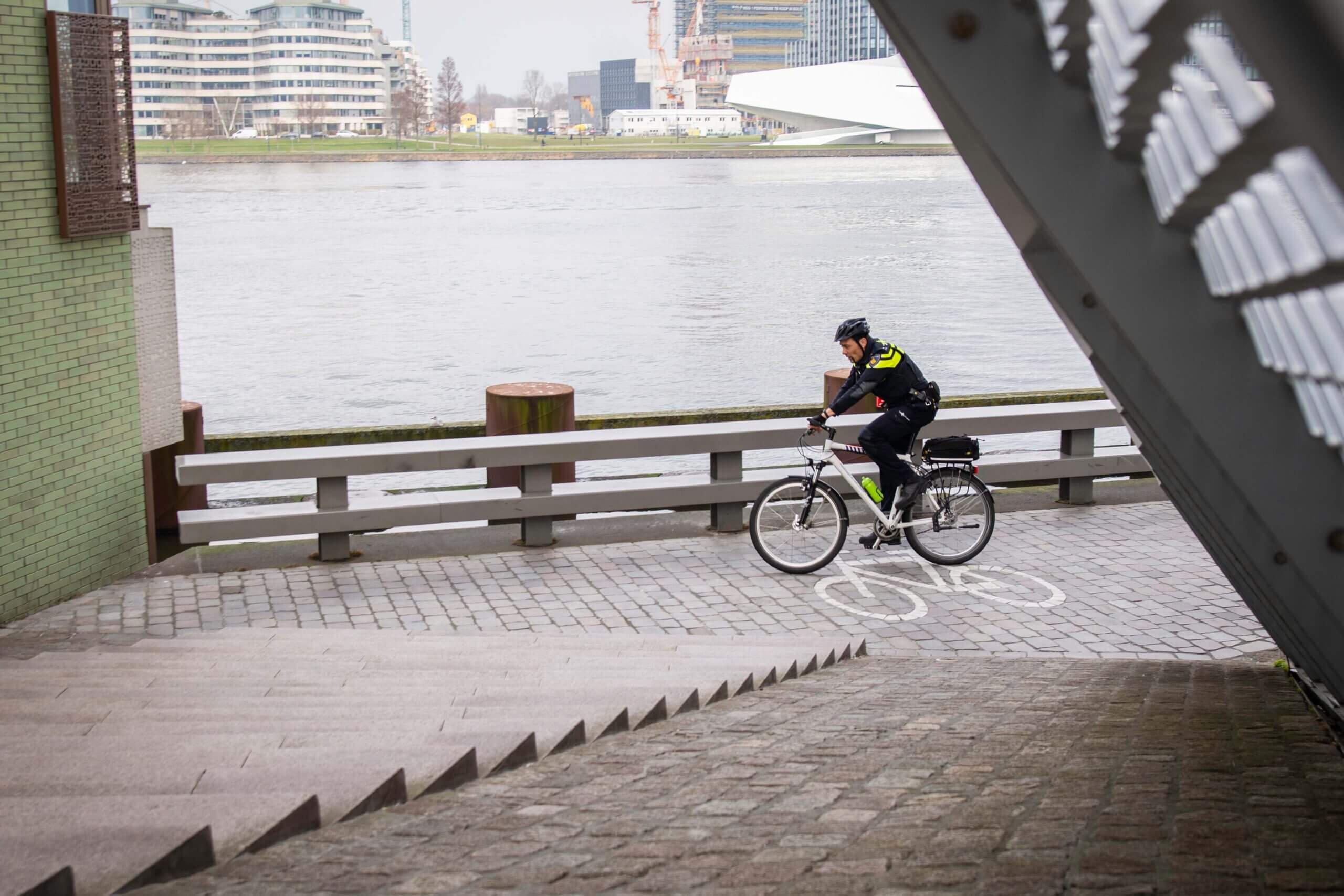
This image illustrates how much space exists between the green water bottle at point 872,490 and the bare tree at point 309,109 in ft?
351

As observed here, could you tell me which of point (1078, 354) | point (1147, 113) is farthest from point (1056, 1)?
point (1078, 354)

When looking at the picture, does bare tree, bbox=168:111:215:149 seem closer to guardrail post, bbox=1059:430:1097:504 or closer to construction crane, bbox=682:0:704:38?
construction crane, bbox=682:0:704:38

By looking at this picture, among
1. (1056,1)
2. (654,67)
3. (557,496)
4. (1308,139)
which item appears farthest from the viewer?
(654,67)

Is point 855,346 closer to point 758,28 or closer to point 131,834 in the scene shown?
point 131,834

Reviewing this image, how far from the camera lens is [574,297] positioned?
55969mm

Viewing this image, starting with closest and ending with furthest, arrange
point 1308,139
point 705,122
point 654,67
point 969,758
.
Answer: point 1308,139, point 969,758, point 705,122, point 654,67

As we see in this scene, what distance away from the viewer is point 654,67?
576 ft

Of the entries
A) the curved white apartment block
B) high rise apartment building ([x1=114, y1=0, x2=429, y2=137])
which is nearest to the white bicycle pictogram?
the curved white apartment block

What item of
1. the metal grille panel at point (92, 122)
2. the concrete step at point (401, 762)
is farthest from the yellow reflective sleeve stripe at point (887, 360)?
the concrete step at point (401, 762)

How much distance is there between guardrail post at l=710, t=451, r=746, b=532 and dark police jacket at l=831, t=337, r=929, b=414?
3.81 ft

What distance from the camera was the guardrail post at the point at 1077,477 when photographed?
11328 millimetres

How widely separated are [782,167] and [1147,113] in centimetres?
13217

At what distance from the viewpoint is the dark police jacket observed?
9.45m

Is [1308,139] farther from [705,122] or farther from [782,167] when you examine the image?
[705,122]
